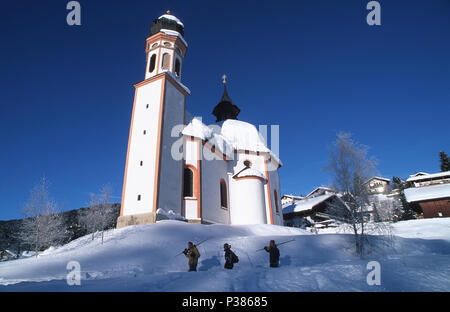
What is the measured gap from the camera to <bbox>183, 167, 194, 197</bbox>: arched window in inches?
714

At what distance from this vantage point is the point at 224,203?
2078 centimetres

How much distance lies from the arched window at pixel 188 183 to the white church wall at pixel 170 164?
825mm

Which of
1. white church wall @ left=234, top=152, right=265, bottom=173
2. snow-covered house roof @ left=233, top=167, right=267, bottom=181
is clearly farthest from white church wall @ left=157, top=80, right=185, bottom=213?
white church wall @ left=234, top=152, right=265, bottom=173

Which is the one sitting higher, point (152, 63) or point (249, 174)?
point (152, 63)

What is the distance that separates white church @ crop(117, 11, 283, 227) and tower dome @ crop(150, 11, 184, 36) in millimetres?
91

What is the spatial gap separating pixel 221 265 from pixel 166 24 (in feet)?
71.0

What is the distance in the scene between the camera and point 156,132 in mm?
17500

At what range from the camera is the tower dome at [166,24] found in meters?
22.7

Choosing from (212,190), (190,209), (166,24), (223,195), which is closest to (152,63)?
(166,24)

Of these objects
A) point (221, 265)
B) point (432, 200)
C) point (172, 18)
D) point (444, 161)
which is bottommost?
point (221, 265)

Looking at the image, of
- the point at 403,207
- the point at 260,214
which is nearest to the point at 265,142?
the point at 260,214

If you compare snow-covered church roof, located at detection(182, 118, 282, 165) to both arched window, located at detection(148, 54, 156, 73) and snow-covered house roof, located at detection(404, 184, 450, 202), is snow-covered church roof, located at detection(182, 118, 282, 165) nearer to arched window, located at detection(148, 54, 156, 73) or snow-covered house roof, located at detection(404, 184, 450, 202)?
arched window, located at detection(148, 54, 156, 73)

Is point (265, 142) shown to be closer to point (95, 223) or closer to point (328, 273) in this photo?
point (95, 223)

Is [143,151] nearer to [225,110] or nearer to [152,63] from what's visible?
[152,63]
